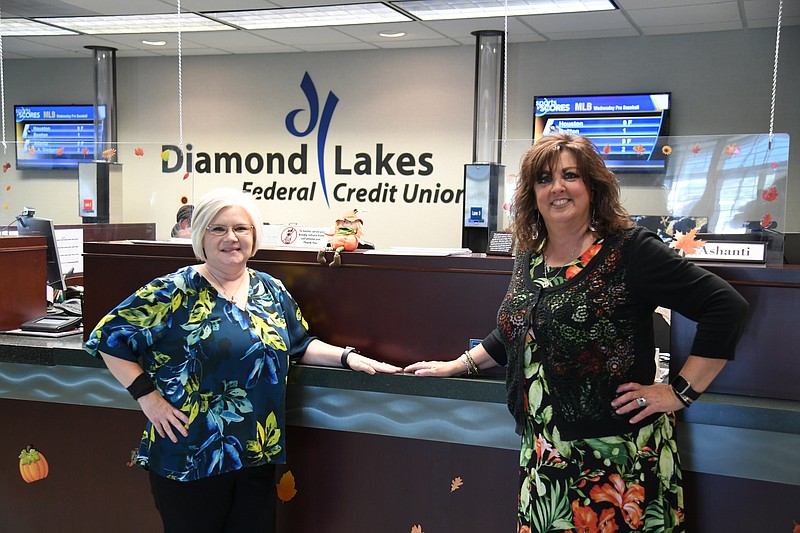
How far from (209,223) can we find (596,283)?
A: 111cm

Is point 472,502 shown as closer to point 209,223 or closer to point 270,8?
point 209,223

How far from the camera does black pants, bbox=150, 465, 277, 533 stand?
86.4 inches

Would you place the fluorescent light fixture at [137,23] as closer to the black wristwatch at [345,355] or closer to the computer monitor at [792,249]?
the black wristwatch at [345,355]

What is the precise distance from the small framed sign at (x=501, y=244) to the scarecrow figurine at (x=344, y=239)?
0.44 metres

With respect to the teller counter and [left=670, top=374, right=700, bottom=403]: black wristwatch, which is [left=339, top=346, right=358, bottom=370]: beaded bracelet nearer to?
the teller counter

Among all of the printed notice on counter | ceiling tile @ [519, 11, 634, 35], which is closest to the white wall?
ceiling tile @ [519, 11, 634, 35]

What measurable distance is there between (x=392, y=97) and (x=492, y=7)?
1.91 metres

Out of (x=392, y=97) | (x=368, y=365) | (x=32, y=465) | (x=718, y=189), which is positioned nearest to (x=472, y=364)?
(x=368, y=365)

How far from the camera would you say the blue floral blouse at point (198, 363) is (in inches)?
85.4

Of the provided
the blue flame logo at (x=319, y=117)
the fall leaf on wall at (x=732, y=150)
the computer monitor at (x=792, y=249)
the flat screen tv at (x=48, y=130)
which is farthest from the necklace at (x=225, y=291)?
the flat screen tv at (x=48, y=130)

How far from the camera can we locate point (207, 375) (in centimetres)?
218

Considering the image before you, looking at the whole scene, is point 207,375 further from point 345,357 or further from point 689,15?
point 689,15

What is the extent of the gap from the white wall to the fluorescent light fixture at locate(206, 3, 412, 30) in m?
1.18

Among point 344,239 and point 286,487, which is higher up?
point 344,239
